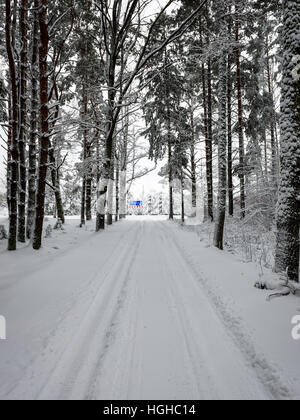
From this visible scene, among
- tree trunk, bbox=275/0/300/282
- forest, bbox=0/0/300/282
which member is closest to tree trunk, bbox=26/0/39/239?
forest, bbox=0/0/300/282

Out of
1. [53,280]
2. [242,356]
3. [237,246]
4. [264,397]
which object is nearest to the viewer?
[264,397]

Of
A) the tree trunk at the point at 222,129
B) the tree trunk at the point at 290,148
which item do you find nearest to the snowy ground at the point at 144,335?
the tree trunk at the point at 290,148

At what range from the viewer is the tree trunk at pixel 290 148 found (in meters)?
4.66

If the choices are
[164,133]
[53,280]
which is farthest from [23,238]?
[164,133]

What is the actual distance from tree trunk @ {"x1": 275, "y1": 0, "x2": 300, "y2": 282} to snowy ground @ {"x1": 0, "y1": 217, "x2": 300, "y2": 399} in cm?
104

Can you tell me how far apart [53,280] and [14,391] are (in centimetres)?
319

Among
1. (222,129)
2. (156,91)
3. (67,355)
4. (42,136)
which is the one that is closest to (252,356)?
(67,355)

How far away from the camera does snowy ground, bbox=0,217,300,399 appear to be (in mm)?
2344

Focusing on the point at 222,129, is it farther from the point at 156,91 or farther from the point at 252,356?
the point at 156,91

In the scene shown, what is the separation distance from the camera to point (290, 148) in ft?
15.8

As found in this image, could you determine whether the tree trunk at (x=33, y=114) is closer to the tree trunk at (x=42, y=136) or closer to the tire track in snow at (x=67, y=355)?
the tree trunk at (x=42, y=136)

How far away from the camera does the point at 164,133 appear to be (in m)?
19.6

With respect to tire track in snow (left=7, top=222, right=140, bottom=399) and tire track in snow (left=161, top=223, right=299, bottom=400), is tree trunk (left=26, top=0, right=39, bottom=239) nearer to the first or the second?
tire track in snow (left=7, top=222, right=140, bottom=399)
